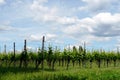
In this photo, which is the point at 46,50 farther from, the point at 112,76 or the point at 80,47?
the point at 112,76

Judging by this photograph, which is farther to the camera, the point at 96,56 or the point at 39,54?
the point at 96,56

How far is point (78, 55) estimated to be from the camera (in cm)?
4944

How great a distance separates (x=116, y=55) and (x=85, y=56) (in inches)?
267

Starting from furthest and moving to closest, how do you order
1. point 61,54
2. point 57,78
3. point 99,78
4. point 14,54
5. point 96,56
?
point 96,56, point 61,54, point 14,54, point 99,78, point 57,78

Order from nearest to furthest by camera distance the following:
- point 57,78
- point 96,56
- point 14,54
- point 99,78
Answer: point 57,78 < point 99,78 < point 14,54 < point 96,56

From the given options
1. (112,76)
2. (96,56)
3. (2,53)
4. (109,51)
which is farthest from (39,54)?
(112,76)

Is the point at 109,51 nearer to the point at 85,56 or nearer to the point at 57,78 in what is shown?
the point at 85,56

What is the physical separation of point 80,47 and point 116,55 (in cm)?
666

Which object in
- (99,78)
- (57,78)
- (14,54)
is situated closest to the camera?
(57,78)

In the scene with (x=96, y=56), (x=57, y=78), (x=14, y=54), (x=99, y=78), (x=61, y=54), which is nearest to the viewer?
(x=57, y=78)

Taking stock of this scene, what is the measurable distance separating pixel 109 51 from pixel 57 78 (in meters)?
38.2

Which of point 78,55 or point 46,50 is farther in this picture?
point 78,55

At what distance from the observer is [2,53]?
4897cm

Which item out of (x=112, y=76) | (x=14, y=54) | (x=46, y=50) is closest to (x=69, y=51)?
(x=46, y=50)
